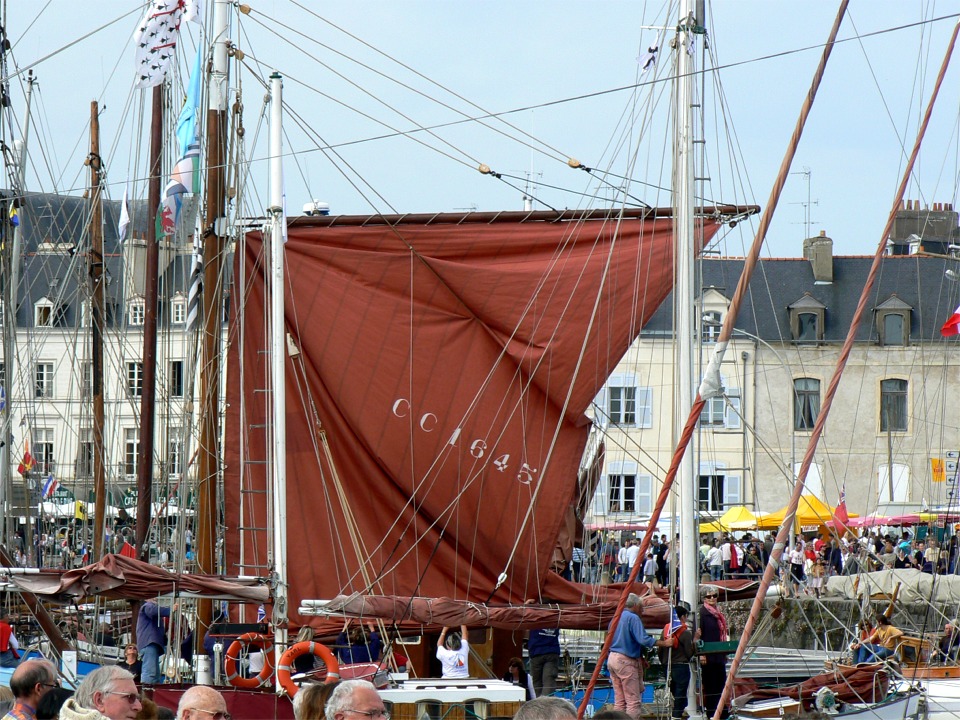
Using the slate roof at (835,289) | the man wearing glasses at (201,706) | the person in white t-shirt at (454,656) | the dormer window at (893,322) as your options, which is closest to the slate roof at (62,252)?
the person in white t-shirt at (454,656)

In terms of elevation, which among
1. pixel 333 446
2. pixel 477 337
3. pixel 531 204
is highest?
pixel 531 204

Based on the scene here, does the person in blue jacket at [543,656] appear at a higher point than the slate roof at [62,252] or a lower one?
lower

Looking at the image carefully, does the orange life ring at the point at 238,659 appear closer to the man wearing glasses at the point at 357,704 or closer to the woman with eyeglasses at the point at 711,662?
the woman with eyeglasses at the point at 711,662

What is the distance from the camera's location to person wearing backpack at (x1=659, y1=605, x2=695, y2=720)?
1401 centimetres

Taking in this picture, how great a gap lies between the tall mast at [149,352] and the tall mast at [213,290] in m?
1.75

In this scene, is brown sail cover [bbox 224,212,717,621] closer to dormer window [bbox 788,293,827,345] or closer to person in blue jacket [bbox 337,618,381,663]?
person in blue jacket [bbox 337,618,381,663]

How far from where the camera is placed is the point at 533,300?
1869 centimetres

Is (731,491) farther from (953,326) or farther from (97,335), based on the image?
(953,326)

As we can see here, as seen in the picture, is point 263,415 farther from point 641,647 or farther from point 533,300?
point 641,647

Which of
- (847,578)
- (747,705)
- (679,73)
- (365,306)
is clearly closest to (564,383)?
(365,306)

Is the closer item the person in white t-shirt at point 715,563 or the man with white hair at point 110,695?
the man with white hair at point 110,695

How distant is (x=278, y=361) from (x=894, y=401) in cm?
3625

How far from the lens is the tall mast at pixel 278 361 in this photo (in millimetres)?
15078

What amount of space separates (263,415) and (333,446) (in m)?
0.90
